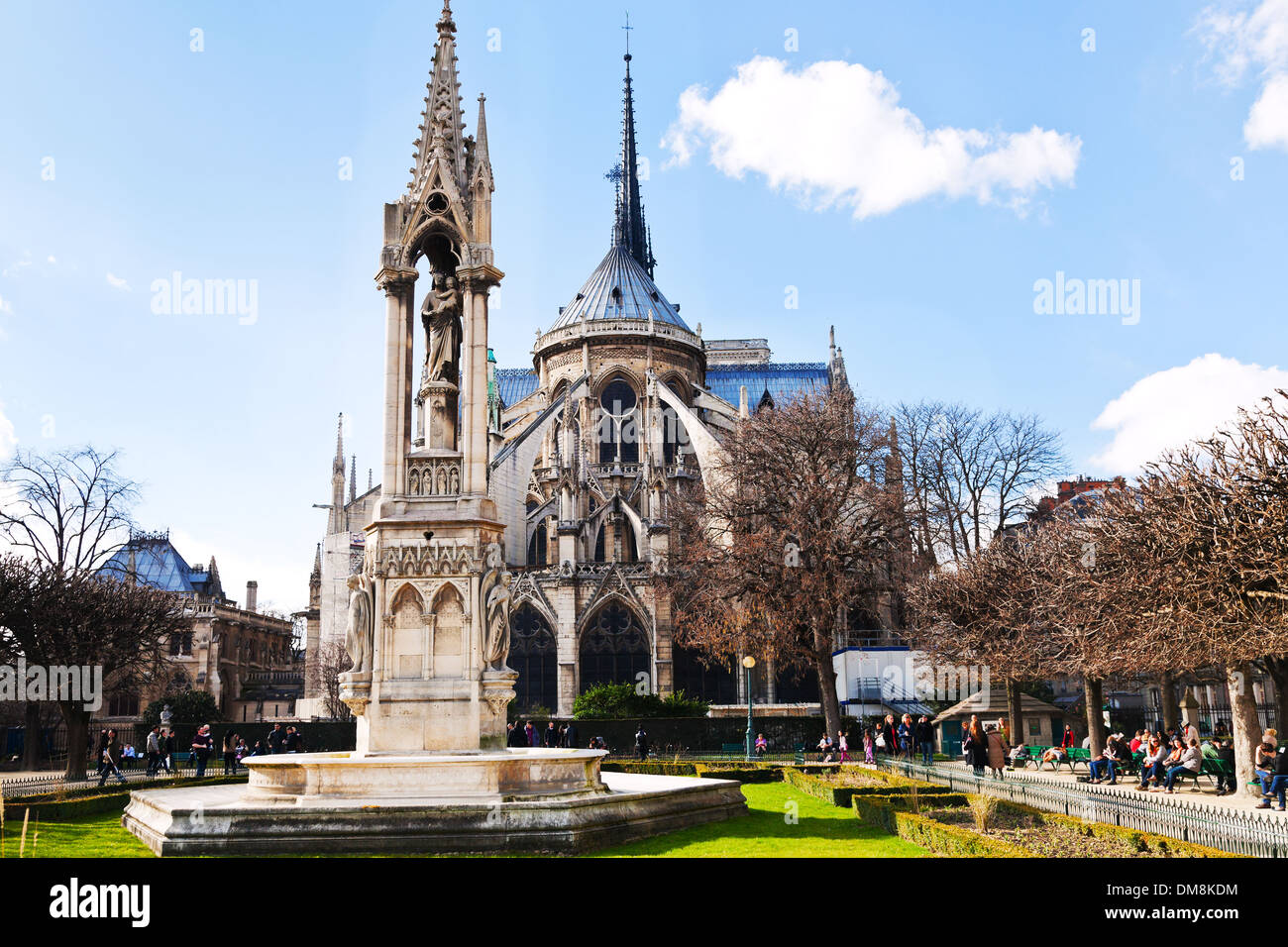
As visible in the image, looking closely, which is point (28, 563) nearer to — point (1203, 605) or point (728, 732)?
point (728, 732)

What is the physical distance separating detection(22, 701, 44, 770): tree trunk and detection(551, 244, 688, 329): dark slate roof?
1391 inches

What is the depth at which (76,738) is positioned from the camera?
26422 millimetres

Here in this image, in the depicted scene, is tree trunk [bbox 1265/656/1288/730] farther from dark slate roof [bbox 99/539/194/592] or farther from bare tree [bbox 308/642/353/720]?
dark slate roof [bbox 99/539/194/592]

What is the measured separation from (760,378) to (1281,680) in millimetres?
64366

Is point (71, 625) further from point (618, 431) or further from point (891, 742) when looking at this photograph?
point (618, 431)

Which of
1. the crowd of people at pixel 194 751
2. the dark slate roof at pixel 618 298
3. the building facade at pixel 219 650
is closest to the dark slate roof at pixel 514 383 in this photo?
the dark slate roof at pixel 618 298

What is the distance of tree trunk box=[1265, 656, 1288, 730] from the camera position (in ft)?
58.3

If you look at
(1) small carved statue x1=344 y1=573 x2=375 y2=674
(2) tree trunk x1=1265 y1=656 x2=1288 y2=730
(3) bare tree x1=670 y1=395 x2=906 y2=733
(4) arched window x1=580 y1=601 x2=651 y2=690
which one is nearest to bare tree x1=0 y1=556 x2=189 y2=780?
(3) bare tree x1=670 y1=395 x2=906 y2=733

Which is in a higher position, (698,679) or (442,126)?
(442,126)

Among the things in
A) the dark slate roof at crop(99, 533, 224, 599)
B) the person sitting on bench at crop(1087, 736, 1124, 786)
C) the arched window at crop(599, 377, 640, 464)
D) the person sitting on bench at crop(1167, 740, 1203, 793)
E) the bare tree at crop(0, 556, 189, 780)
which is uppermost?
the arched window at crop(599, 377, 640, 464)

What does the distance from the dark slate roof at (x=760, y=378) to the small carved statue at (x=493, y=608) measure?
219 feet

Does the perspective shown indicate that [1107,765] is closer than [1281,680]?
No

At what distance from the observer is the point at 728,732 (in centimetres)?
3472

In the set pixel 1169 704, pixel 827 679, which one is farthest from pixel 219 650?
pixel 1169 704
